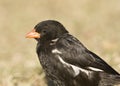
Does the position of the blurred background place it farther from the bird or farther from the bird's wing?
the bird's wing

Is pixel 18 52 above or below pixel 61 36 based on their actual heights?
above

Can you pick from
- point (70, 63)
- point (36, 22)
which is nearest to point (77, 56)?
point (70, 63)

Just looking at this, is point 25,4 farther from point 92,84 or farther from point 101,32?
point 92,84

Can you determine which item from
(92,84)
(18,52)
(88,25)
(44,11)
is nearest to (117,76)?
(92,84)

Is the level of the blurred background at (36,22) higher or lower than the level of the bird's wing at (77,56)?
higher

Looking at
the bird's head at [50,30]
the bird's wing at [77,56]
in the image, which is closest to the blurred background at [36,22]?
the bird's head at [50,30]

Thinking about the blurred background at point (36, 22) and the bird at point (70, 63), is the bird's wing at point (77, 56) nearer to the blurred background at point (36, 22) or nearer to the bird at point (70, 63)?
the bird at point (70, 63)
